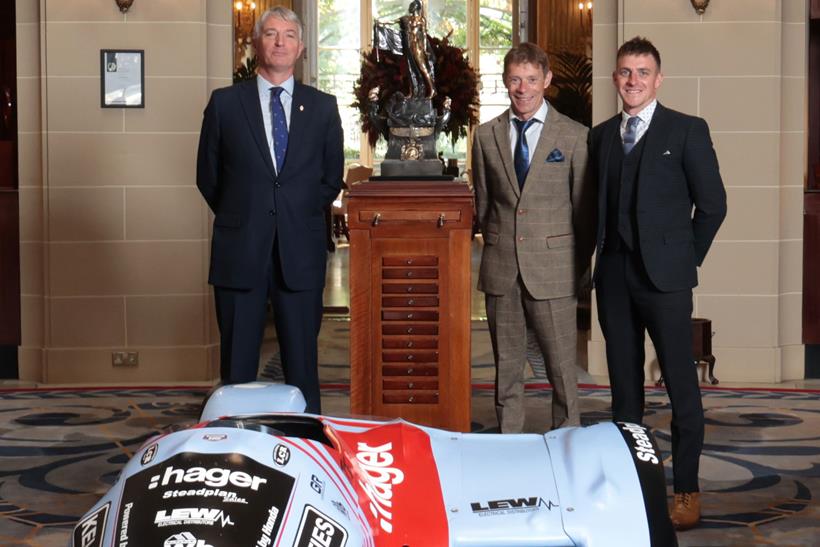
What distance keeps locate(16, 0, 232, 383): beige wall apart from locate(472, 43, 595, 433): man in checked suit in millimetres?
2727

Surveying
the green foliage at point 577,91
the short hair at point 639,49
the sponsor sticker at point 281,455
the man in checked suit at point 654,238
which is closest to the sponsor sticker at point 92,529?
the sponsor sticker at point 281,455

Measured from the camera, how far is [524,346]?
418 cm

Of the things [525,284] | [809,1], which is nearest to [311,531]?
[525,284]

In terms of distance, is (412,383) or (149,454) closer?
(149,454)

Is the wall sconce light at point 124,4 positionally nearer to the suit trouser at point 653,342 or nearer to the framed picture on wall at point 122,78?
the framed picture on wall at point 122,78

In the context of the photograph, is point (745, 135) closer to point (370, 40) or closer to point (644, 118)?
point (644, 118)

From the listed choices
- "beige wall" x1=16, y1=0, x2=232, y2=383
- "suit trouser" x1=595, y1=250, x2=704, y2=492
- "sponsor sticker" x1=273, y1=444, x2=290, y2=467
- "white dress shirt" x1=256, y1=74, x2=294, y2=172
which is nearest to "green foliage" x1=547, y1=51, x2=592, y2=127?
"beige wall" x1=16, y1=0, x2=232, y2=383

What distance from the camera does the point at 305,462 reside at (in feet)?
5.36

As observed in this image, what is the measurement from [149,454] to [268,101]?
8.40ft

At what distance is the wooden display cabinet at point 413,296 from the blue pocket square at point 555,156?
31 cm

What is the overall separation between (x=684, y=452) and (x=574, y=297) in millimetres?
734

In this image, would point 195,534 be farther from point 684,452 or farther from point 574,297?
point 574,297

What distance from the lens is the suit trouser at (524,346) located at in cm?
405

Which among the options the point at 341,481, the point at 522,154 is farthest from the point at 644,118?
the point at 341,481
